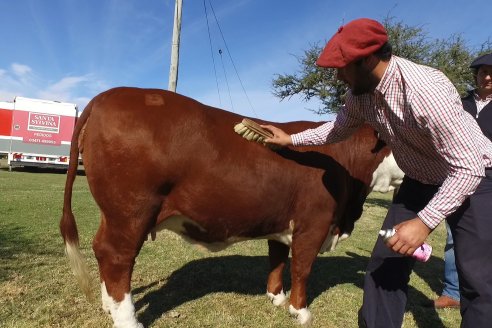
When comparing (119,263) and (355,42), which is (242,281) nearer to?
(119,263)

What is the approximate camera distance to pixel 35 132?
19.2 metres

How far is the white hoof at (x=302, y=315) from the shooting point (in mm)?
3527

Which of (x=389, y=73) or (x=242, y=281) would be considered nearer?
(x=389, y=73)

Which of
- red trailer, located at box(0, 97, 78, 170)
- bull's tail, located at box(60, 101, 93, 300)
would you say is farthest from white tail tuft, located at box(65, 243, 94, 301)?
red trailer, located at box(0, 97, 78, 170)

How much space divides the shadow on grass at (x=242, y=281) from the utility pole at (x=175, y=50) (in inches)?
235

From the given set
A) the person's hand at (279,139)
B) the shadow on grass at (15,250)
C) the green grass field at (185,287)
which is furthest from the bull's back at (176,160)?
the shadow on grass at (15,250)

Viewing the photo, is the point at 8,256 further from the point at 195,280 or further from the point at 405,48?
the point at 405,48

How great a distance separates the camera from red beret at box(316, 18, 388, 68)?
1795 mm

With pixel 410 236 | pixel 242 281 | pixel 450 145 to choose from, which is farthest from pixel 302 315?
pixel 450 145

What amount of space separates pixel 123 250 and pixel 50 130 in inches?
733

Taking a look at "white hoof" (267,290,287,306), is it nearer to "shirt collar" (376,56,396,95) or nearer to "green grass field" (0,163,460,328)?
"green grass field" (0,163,460,328)

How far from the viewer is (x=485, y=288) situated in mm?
2002

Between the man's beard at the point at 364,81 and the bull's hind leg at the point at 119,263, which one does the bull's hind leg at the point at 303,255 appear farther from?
the man's beard at the point at 364,81

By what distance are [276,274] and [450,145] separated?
261 cm
